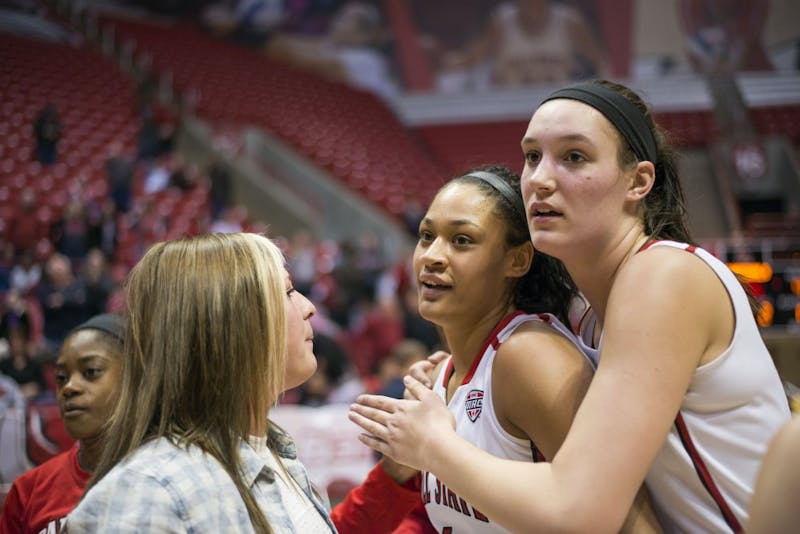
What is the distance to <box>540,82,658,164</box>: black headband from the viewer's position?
1.91 m

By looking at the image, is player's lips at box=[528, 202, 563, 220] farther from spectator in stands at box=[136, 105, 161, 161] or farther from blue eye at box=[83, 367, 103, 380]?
spectator in stands at box=[136, 105, 161, 161]

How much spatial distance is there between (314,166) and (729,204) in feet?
27.3

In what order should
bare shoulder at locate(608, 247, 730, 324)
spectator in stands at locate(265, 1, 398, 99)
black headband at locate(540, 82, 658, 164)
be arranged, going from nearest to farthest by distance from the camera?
bare shoulder at locate(608, 247, 730, 324)
black headband at locate(540, 82, 658, 164)
spectator in stands at locate(265, 1, 398, 99)

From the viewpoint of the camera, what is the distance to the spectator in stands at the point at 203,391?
1.67m

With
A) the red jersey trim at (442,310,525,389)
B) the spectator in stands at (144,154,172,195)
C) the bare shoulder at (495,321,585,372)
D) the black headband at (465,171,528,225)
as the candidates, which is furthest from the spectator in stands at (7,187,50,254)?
the bare shoulder at (495,321,585,372)

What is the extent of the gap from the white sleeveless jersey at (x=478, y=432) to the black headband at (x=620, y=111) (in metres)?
0.49

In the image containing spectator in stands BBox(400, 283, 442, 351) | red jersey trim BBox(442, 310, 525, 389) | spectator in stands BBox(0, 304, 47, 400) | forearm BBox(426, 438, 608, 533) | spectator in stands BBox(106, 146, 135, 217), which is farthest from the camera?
spectator in stands BBox(106, 146, 135, 217)

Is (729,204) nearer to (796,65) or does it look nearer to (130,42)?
(796,65)

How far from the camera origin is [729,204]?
16.9 metres

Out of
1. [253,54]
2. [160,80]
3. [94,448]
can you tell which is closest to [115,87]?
[160,80]

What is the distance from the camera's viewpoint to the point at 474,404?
2.12 metres

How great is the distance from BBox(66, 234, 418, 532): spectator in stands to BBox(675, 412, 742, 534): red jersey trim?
84 centimetres

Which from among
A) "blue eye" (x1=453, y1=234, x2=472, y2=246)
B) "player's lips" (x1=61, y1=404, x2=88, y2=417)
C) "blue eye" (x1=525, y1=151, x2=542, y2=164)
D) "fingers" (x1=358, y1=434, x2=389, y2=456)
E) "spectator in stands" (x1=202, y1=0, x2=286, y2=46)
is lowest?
"player's lips" (x1=61, y1=404, x2=88, y2=417)

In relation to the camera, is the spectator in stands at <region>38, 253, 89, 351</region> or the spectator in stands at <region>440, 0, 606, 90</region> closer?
the spectator in stands at <region>38, 253, 89, 351</region>
